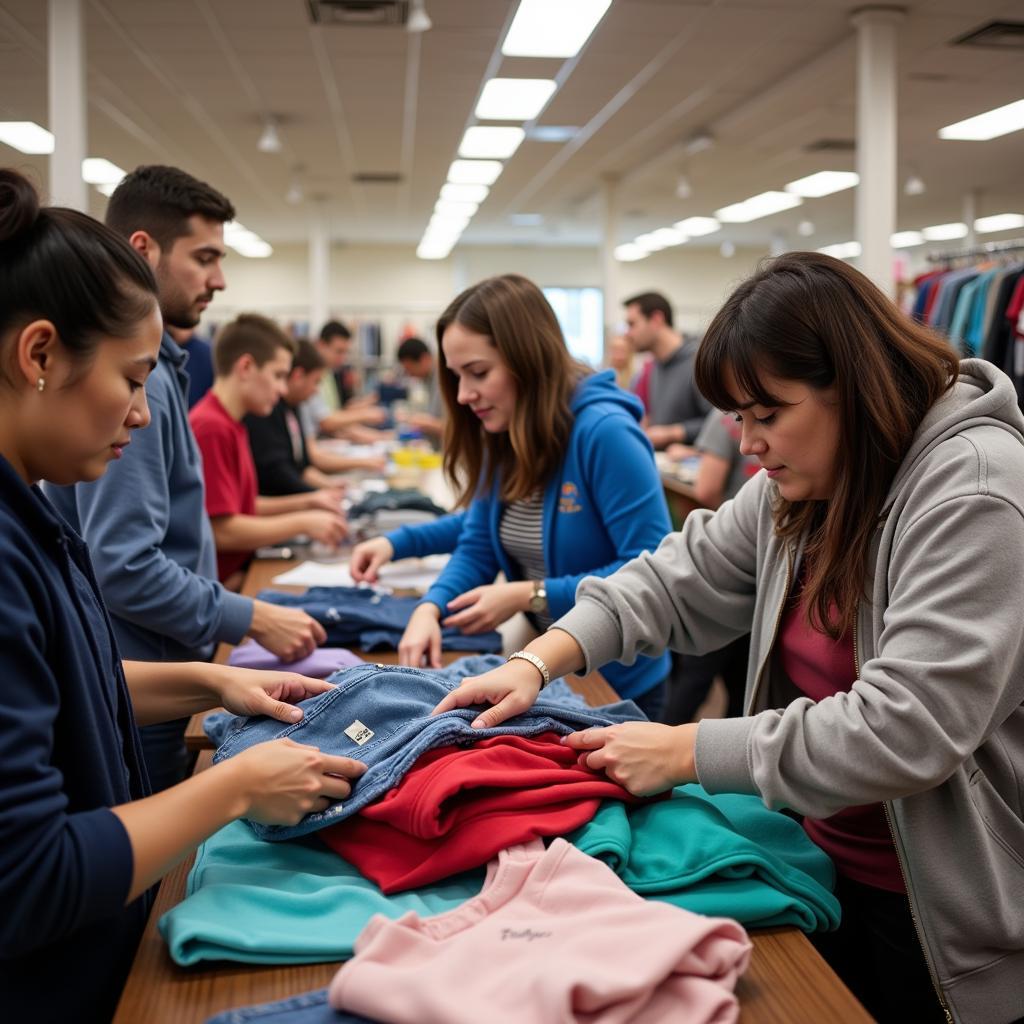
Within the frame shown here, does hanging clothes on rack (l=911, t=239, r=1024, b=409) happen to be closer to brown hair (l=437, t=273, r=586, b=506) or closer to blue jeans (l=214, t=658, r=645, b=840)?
brown hair (l=437, t=273, r=586, b=506)

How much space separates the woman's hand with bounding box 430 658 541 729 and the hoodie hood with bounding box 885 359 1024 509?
567 millimetres

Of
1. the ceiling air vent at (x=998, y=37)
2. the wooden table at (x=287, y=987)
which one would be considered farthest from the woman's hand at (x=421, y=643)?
the ceiling air vent at (x=998, y=37)

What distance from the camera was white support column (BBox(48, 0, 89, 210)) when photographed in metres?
4.62

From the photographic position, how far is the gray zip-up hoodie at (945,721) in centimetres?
118

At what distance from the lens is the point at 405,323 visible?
1742 centimetres

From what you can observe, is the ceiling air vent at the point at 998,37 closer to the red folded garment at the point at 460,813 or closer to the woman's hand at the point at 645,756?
the woman's hand at the point at 645,756

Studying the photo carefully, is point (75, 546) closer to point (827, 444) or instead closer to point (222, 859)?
point (222, 859)

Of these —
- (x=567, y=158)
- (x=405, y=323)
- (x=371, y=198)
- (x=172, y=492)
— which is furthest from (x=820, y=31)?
(x=405, y=323)

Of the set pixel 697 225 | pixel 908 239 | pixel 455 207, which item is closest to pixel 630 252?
pixel 697 225

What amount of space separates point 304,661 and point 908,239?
53.1ft

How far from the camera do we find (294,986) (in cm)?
104

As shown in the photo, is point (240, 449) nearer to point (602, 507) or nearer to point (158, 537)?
point (158, 537)

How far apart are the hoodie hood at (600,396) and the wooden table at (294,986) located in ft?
4.70

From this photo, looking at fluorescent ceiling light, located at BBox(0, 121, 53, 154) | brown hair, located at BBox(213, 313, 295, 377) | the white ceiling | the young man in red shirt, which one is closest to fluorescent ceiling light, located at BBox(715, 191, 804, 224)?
the white ceiling
